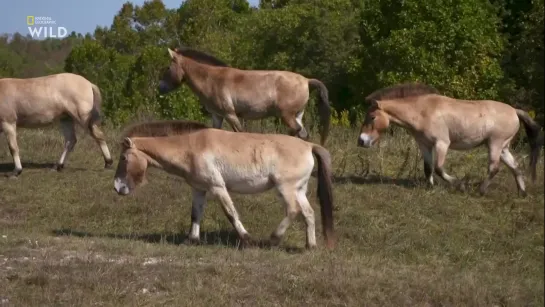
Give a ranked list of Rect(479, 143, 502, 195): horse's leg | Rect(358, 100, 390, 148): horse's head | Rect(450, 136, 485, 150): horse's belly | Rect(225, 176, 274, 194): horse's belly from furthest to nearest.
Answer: Rect(358, 100, 390, 148): horse's head
Rect(450, 136, 485, 150): horse's belly
Rect(479, 143, 502, 195): horse's leg
Rect(225, 176, 274, 194): horse's belly

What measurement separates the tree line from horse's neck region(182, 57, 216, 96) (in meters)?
4.95

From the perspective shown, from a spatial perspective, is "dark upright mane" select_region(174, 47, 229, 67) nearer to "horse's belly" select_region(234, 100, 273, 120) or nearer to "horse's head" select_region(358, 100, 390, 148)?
"horse's belly" select_region(234, 100, 273, 120)

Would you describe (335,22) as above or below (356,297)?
above

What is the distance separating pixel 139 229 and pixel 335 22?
2477 centimetres

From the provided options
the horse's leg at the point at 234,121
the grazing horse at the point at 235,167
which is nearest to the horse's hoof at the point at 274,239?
the grazing horse at the point at 235,167

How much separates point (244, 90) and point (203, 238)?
349cm

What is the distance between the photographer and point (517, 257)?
1035 cm

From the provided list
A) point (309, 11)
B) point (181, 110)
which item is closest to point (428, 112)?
point (181, 110)

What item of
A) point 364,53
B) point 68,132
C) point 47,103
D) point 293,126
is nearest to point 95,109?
point 68,132

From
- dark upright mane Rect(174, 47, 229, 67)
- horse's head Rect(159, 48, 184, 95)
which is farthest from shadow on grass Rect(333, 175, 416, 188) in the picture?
horse's head Rect(159, 48, 184, 95)

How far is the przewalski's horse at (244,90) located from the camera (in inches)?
549

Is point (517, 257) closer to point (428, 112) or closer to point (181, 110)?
point (428, 112)

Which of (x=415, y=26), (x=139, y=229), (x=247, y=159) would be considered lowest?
(x=139, y=229)

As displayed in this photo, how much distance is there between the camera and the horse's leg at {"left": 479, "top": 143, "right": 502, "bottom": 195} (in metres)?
13.0
